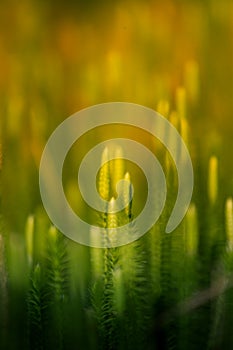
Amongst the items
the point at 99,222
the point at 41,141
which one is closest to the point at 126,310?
the point at 99,222

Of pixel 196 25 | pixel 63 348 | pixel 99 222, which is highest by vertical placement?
pixel 196 25

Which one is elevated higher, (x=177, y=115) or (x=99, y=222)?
(x=177, y=115)

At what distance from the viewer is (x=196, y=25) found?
1.05 m

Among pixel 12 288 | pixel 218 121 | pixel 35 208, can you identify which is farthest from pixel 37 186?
pixel 218 121

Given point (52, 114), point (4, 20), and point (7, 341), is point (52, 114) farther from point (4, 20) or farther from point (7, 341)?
point (7, 341)

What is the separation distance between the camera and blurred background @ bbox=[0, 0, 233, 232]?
1.05 metres

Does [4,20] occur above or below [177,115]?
above

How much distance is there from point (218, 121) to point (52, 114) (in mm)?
259

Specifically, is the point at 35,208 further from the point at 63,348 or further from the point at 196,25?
the point at 196,25

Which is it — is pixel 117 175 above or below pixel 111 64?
below

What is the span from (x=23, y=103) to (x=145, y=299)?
14.4 inches

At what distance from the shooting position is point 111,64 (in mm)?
1052

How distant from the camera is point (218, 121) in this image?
1062 mm

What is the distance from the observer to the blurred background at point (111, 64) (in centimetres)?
105
